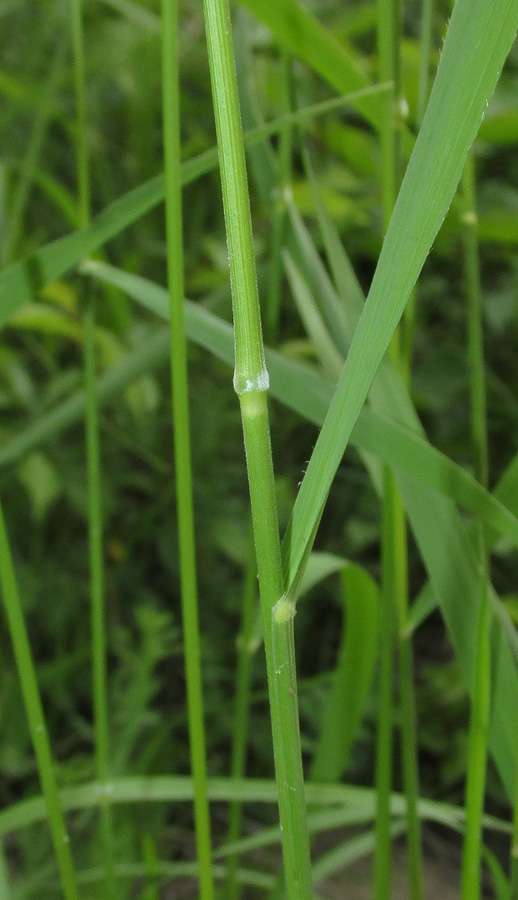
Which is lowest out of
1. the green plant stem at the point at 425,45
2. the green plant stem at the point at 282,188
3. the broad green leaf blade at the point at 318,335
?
the broad green leaf blade at the point at 318,335

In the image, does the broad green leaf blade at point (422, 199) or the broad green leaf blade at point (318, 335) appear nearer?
the broad green leaf blade at point (422, 199)

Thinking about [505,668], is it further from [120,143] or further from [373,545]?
[120,143]

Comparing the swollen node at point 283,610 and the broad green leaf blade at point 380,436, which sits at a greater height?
the broad green leaf blade at point 380,436

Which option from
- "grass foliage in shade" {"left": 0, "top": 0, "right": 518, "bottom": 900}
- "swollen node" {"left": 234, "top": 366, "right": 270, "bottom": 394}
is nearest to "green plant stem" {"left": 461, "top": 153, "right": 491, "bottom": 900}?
"grass foliage in shade" {"left": 0, "top": 0, "right": 518, "bottom": 900}

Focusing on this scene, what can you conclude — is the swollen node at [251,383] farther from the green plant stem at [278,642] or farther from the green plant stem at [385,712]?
the green plant stem at [385,712]

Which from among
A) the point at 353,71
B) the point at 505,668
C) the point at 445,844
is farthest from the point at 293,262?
the point at 445,844

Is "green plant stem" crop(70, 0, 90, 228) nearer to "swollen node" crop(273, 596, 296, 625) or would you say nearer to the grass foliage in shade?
the grass foliage in shade

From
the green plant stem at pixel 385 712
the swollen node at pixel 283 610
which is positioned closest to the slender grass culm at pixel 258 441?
the swollen node at pixel 283 610
